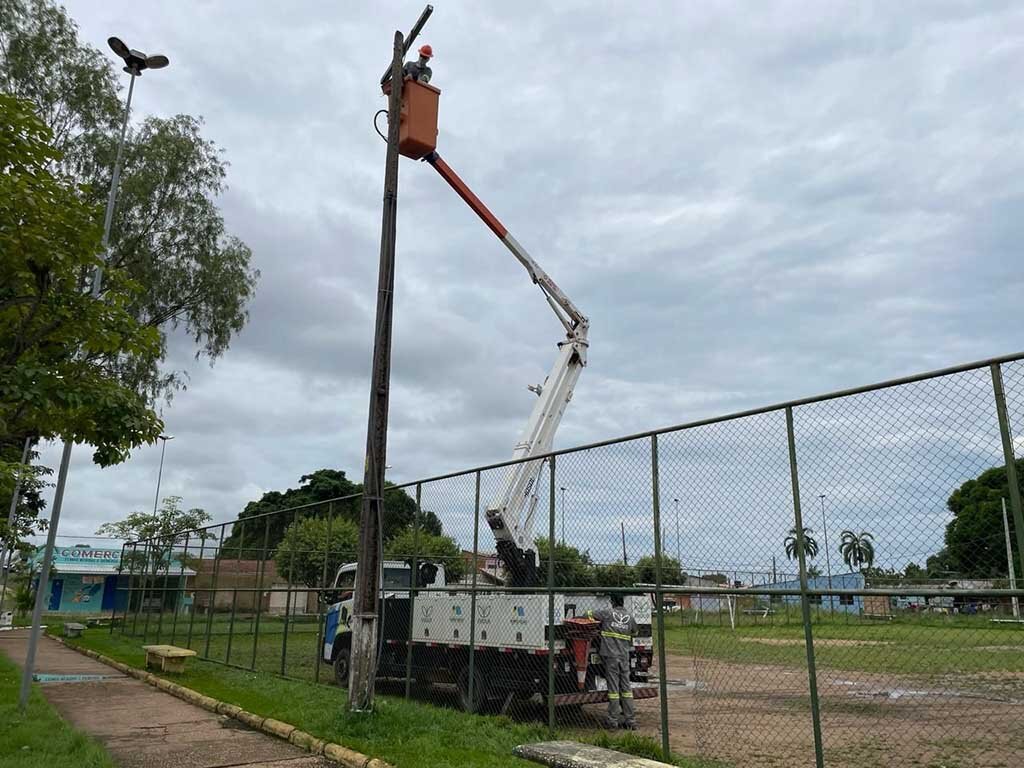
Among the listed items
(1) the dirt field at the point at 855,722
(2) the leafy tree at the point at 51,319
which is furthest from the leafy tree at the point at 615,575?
(2) the leafy tree at the point at 51,319

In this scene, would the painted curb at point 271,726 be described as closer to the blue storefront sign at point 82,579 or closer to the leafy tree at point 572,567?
the leafy tree at point 572,567

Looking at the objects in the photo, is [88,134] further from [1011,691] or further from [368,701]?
[1011,691]

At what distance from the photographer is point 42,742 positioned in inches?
305

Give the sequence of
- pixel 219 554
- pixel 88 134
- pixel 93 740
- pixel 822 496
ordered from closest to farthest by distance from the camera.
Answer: pixel 822 496 → pixel 93 740 → pixel 219 554 → pixel 88 134

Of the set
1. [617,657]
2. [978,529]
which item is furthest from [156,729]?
[978,529]

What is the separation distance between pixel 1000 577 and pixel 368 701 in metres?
6.46

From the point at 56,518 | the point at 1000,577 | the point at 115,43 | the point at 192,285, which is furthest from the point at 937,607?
the point at 192,285

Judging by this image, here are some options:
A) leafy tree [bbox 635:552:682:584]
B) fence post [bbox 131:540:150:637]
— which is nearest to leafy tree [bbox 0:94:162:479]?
leafy tree [bbox 635:552:682:584]

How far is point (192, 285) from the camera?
81.5ft

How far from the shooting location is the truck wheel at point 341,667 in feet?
41.1

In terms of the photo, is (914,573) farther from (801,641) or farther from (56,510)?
(56,510)

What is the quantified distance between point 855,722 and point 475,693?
487 centimetres

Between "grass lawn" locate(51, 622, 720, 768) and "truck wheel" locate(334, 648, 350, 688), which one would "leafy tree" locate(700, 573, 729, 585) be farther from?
"truck wheel" locate(334, 648, 350, 688)

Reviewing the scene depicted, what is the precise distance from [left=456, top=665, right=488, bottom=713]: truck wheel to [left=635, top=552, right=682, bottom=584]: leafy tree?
3.31 meters
